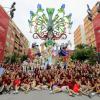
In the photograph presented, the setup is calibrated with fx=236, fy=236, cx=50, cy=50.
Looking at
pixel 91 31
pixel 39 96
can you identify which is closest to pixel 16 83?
pixel 39 96

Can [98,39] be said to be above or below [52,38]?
above

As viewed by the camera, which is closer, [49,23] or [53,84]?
[53,84]

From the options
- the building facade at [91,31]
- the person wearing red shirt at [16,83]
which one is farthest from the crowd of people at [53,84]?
the building facade at [91,31]

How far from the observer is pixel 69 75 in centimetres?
1862

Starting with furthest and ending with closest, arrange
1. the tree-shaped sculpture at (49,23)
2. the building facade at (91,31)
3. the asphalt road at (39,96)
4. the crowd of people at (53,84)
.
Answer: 1. the building facade at (91,31)
2. the tree-shaped sculpture at (49,23)
3. the crowd of people at (53,84)
4. the asphalt road at (39,96)

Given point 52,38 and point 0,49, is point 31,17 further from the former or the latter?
point 0,49

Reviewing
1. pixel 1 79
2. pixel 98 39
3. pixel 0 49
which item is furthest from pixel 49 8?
pixel 98 39

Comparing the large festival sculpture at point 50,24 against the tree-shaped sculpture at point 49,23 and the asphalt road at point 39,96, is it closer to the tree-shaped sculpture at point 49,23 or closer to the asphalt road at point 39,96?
the tree-shaped sculpture at point 49,23

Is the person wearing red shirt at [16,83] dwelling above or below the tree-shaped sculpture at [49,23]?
below

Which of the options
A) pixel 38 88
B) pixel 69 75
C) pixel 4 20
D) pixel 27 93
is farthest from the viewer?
pixel 4 20

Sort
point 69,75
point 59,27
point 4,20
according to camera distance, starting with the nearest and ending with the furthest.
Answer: point 69,75
point 59,27
point 4,20

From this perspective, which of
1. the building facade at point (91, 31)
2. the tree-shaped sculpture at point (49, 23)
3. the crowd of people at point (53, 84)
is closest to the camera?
the crowd of people at point (53, 84)

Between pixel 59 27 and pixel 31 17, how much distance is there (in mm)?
4287

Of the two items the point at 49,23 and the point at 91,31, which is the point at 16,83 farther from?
the point at 91,31
